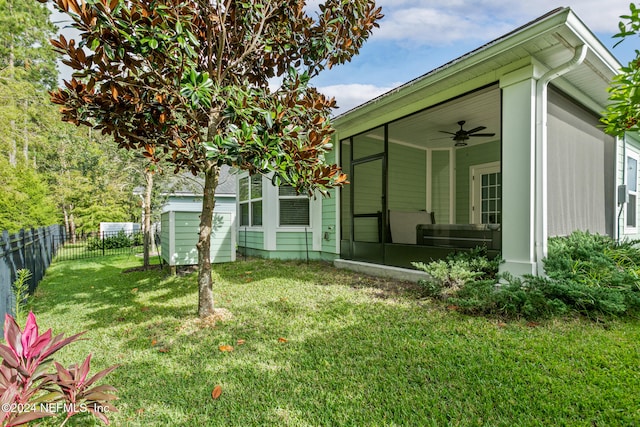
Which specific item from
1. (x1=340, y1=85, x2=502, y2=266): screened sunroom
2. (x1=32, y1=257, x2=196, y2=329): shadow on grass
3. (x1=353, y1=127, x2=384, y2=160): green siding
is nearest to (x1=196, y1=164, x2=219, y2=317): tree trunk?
(x1=32, y1=257, x2=196, y2=329): shadow on grass

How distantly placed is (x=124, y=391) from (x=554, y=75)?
5261mm

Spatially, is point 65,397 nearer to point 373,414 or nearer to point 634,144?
point 373,414

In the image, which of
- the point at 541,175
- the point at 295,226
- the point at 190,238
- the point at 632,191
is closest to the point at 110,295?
the point at 190,238

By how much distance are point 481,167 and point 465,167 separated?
1.33 feet

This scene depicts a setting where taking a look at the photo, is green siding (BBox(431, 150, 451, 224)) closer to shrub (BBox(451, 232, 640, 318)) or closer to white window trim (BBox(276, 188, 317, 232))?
white window trim (BBox(276, 188, 317, 232))

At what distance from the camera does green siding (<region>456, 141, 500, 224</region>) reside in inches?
321

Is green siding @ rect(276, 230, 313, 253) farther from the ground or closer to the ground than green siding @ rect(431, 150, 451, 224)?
closer to the ground

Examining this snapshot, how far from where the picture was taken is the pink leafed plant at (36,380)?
1.54m

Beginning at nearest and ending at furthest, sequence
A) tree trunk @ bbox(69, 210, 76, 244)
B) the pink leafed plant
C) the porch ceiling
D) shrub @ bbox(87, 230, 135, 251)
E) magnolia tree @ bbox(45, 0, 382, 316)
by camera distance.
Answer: the pink leafed plant < magnolia tree @ bbox(45, 0, 382, 316) < the porch ceiling < shrub @ bbox(87, 230, 135, 251) < tree trunk @ bbox(69, 210, 76, 244)

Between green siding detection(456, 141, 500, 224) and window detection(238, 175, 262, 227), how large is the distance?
219 inches

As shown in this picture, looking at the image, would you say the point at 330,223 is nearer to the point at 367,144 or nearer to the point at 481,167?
the point at 367,144

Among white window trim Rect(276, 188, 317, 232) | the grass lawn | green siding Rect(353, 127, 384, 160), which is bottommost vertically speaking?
the grass lawn

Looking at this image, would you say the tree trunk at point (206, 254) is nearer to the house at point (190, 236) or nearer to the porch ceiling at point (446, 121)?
the house at point (190, 236)

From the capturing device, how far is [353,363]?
96.5 inches
